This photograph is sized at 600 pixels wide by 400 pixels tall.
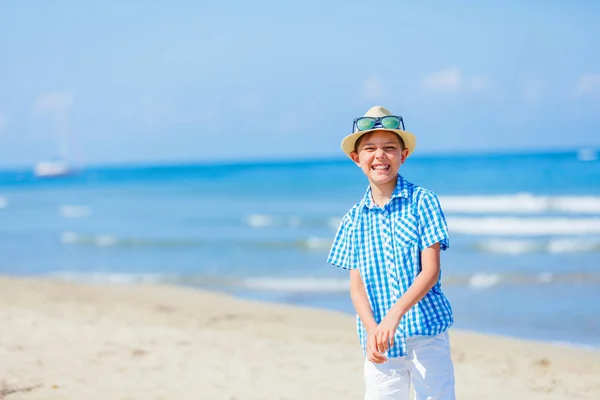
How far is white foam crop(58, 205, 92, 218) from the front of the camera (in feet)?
90.9

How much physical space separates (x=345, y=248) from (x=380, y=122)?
0.56 meters

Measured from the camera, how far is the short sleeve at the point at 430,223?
107 inches

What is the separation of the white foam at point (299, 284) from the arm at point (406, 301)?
7.72m

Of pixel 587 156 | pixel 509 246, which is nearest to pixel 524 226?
pixel 509 246

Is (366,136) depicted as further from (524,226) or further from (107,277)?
(524,226)

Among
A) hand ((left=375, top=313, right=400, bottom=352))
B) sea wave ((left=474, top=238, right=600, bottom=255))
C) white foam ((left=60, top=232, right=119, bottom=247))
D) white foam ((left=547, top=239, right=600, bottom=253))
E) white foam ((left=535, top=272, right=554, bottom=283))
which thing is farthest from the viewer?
white foam ((left=60, top=232, right=119, bottom=247))

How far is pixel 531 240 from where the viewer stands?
15.9 m

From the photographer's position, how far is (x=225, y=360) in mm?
5734

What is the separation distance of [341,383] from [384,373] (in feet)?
7.90

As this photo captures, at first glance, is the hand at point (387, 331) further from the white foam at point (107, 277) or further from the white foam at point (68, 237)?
the white foam at point (68, 237)

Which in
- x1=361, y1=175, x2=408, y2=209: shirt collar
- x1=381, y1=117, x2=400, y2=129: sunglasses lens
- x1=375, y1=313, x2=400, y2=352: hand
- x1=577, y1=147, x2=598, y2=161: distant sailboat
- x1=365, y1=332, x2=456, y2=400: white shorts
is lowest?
x1=365, y1=332, x2=456, y2=400: white shorts

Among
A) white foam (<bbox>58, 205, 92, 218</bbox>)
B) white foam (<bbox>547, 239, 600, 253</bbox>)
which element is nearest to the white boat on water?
white foam (<bbox>58, 205, 92, 218</bbox>)

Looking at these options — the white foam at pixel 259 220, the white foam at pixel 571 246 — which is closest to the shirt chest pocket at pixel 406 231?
the white foam at pixel 571 246

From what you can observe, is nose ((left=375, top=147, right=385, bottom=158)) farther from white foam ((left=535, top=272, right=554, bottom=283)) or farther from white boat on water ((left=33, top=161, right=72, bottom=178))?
white boat on water ((left=33, top=161, right=72, bottom=178))
